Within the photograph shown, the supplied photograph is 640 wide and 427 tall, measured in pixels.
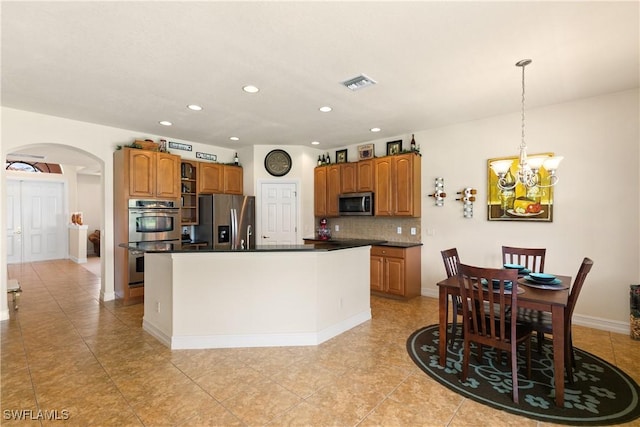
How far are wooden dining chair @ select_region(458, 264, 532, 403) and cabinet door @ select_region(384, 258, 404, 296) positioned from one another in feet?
7.03

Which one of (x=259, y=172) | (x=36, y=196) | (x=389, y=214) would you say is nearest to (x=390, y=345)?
(x=389, y=214)

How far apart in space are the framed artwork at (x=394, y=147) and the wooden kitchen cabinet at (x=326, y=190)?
105 centimetres

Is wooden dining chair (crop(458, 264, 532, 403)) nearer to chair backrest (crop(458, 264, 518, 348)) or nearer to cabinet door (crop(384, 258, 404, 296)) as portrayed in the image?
chair backrest (crop(458, 264, 518, 348))

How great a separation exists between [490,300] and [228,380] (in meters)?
2.16

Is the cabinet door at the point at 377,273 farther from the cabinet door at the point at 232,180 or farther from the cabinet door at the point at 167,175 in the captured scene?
the cabinet door at the point at 167,175

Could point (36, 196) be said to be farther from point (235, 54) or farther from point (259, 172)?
point (235, 54)

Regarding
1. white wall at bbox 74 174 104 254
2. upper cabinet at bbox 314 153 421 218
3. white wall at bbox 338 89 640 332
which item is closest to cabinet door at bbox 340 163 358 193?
upper cabinet at bbox 314 153 421 218

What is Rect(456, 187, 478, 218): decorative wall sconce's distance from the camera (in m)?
4.57

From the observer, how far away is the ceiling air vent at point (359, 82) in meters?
3.09

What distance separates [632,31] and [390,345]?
3.28 meters

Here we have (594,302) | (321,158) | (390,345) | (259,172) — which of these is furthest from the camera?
(321,158)

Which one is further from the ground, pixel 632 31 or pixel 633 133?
pixel 632 31

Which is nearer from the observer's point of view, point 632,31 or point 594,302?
point 632,31

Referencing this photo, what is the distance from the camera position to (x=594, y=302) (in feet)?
12.1
